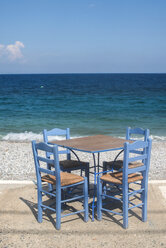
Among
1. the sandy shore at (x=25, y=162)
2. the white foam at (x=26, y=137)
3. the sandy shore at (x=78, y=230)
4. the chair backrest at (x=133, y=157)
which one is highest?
the chair backrest at (x=133, y=157)

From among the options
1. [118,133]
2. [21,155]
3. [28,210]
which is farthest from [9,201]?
[118,133]

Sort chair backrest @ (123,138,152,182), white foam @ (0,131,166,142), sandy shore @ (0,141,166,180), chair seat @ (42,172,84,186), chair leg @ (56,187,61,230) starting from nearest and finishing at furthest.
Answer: chair backrest @ (123,138,152,182) → chair leg @ (56,187,61,230) → chair seat @ (42,172,84,186) → sandy shore @ (0,141,166,180) → white foam @ (0,131,166,142)

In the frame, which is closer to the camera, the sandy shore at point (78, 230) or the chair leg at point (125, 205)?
the sandy shore at point (78, 230)

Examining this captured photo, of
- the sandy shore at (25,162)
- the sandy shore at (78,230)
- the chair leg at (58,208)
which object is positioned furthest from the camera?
the sandy shore at (25,162)

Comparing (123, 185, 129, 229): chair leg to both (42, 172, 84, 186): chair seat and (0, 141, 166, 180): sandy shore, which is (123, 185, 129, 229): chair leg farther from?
(0, 141, 166, 180): sandy shore

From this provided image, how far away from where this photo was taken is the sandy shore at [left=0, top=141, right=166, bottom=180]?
6.66 meters

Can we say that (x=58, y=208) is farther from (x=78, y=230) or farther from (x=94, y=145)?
(x=94, y=145)

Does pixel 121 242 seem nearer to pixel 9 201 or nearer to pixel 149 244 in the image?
pixel 149 244

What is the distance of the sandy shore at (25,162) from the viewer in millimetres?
6664

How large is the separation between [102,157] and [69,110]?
14.5m

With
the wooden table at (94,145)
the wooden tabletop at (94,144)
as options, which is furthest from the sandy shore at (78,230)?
the wooden tabletop at (94,144)

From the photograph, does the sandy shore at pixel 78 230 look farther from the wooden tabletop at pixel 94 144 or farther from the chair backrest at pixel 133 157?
the wooden tabletop at pixel 94 144

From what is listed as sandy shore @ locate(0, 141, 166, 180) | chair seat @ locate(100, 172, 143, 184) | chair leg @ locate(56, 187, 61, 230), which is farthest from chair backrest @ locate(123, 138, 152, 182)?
sandy shore @ locate(0, 141, 166, 180)

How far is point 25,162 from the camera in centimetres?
777
